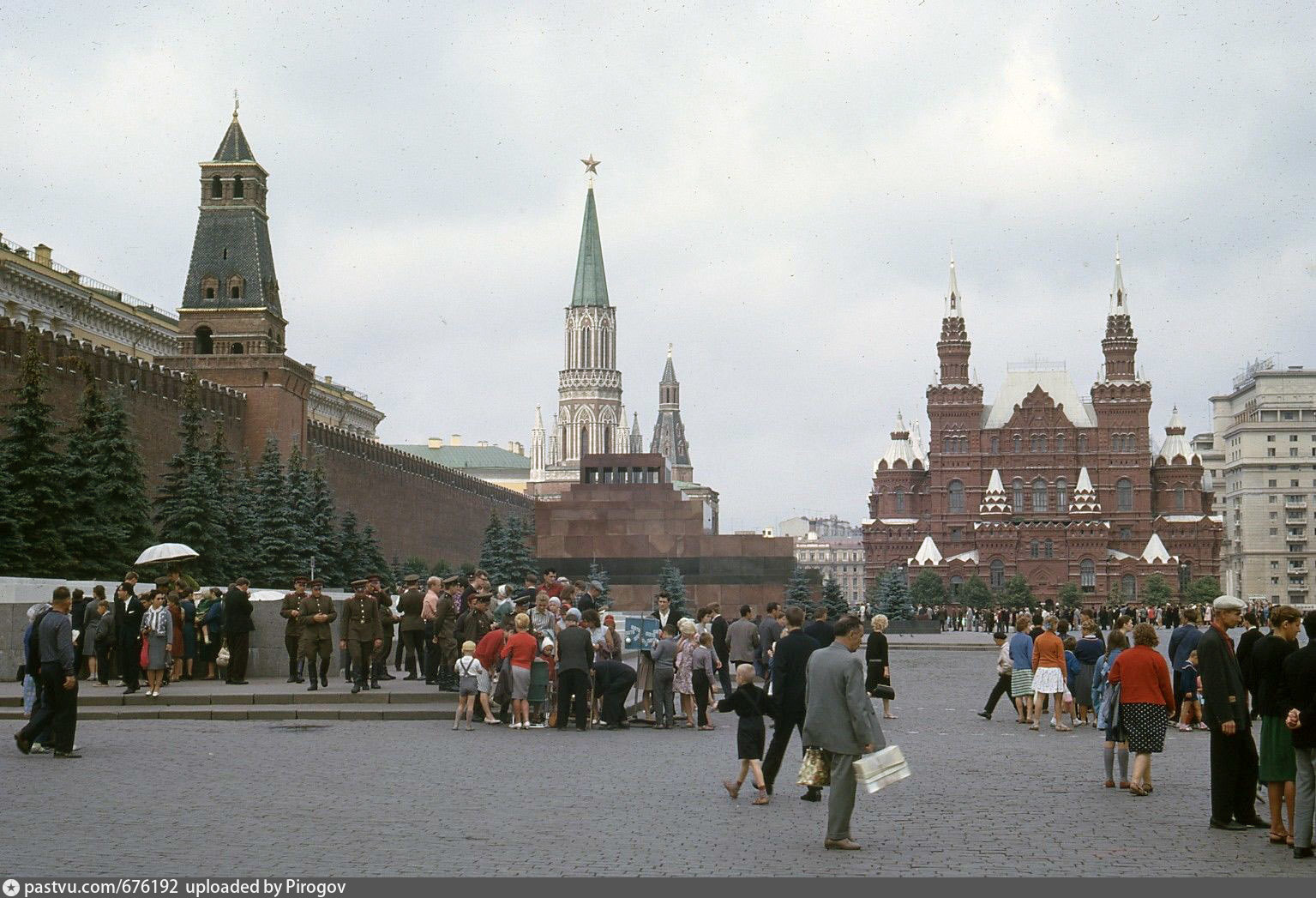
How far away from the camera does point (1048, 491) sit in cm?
10762

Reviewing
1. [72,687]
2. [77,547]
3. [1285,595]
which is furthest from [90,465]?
[1285,595]

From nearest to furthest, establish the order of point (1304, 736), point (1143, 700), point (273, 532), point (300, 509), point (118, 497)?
point (1304, 736)
point (1143, 700)
point (118, 497)
point (273, 532)
point (300, 509)

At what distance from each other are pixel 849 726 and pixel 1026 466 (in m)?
101

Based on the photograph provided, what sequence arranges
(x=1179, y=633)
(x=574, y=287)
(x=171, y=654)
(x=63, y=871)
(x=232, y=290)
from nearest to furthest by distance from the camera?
(x=63, y=871)
(x=1179, y=633)
(x=171, y=654)
(x=232, y=290)
(x=574, y=287)

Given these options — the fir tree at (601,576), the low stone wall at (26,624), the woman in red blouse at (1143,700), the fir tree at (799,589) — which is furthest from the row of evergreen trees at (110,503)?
the woman in red blouse at (1143,700)

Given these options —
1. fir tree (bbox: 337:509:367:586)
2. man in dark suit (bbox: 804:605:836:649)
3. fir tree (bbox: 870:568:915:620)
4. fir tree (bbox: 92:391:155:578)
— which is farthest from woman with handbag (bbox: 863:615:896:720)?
fir tree (bbox: 870:568:915:620)

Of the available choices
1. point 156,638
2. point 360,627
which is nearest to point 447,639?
point 360,627

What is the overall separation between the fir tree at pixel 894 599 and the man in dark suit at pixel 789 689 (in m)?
58.4

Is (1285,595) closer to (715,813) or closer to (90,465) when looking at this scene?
(90,465)

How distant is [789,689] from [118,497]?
93.1 ft

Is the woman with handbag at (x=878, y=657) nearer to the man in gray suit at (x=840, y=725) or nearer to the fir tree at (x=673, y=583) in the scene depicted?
the man in gray suit at (x=840, y=725)

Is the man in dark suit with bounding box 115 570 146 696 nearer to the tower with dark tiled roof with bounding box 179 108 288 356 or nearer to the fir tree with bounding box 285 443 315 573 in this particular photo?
the fir tree with bounding box 285 443 315 573

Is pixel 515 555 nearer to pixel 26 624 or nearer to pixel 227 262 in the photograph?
pixel 227 262

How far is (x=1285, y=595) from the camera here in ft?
435
